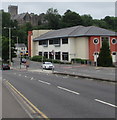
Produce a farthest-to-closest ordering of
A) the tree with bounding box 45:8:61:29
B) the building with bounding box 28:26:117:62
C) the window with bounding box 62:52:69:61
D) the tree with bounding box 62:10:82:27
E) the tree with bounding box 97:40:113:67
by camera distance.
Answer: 1. the tree with bounding box 45:8:61:29
2. the tree with bounding box 62:10:82:27
3. the window with bounding box 62:52:69:61
4. the building with bounding box 28:26:117:62
5. the tree with bounding box 97:40:113:67

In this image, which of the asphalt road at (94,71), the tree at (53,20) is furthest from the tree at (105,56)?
the tree at (53,20)

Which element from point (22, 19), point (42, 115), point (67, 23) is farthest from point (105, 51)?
point (22, 19)

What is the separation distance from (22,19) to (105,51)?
443 feet

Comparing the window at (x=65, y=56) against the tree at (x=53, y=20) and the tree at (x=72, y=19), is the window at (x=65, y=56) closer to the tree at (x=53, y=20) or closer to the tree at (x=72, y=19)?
the tree at (x=72, y=19)

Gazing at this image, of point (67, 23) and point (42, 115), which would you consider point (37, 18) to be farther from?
Result: point (42, 115)

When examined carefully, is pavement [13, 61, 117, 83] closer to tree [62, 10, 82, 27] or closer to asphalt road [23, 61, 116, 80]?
asphalt road [23, 61, 116, 80]

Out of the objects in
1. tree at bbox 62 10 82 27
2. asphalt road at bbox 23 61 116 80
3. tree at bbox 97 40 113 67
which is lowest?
asphalt road at bbox 23 61 116 80

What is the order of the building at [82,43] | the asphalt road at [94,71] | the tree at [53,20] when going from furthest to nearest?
the tree at [53,20] → the building at [82,43] → the asphalt road at [94,71]

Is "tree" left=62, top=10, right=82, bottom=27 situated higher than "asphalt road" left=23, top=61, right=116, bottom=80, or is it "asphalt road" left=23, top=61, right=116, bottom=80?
"tree" left=62, top=10, right=82, bottom=27

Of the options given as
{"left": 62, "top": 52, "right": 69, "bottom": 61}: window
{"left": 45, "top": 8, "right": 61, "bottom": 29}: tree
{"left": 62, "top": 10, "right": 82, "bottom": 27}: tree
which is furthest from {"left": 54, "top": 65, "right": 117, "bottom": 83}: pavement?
{"left": 45, "top": 8, "right": 61, "bottom": 29}: tree

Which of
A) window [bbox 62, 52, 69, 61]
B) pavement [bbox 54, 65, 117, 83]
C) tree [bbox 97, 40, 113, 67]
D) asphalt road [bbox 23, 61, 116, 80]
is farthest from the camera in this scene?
window [bbox 62, 52, 69, 61]

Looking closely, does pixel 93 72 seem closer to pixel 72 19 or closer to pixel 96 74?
pixel 96 74

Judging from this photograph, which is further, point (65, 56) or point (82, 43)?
point (65, 56)

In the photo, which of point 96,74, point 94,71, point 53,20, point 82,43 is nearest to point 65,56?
point 82,43
